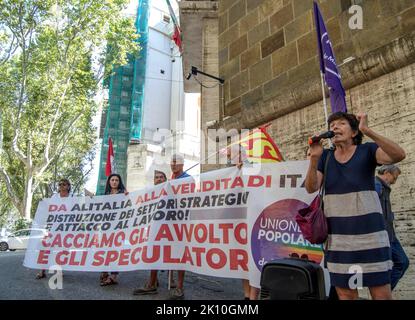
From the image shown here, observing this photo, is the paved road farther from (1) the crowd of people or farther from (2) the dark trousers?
(1) the crowd of people

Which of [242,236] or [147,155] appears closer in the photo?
[242,236]

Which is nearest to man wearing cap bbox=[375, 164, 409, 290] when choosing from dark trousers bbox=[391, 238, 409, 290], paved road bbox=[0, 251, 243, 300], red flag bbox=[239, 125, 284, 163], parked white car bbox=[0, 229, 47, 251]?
dark trousers bbox=[391, 238, 409, 290]

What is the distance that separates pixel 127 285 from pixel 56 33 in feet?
55.6

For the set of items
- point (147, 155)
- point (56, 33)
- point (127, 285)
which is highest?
point (56, 33)

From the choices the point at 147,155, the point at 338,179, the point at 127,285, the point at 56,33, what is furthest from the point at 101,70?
the point at 338,179

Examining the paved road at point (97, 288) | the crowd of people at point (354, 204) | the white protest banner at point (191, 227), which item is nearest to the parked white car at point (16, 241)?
the paved road at point (97, 288)

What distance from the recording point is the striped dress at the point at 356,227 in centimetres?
203

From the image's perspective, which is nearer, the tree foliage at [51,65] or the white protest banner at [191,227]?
the white protest banner at [191,227]

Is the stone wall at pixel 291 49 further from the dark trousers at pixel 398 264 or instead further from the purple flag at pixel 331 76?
the dark trousers at pixel 398 264

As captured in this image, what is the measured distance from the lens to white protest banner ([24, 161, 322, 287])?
346 cm

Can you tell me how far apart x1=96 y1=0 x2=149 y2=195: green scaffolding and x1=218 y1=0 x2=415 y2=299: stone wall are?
3176cm

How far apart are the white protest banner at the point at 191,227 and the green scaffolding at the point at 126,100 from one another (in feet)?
110
